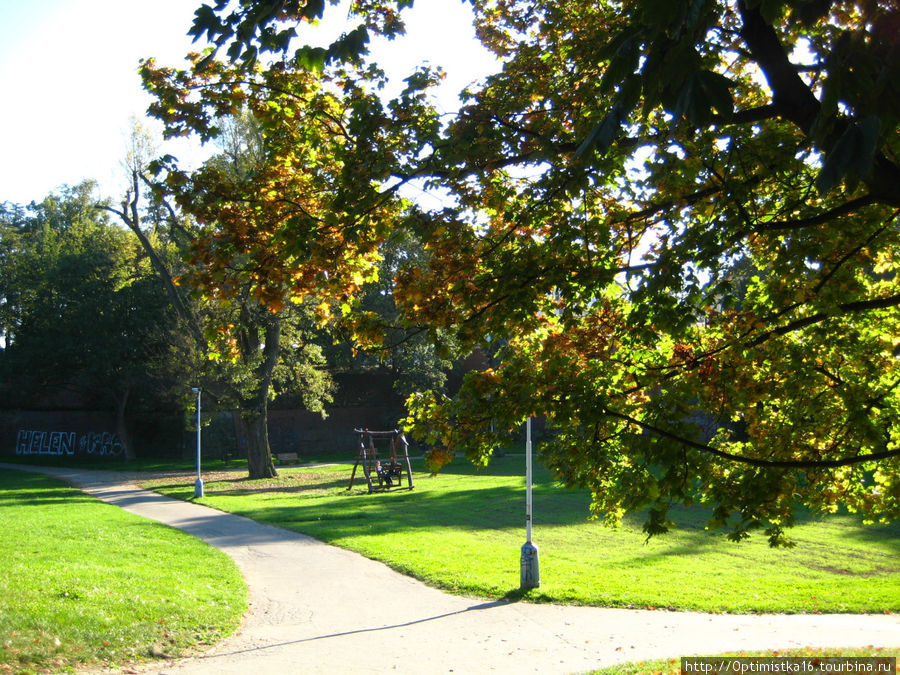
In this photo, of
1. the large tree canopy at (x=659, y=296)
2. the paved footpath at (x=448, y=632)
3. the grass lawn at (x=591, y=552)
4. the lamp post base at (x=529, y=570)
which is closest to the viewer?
the large tree canopy at (x=659, y=296)

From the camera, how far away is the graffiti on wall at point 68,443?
42.6m

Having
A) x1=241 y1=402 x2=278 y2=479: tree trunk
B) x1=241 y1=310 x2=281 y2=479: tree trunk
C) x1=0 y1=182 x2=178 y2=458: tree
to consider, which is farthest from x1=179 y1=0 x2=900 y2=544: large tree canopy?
x1=0 y1=182 x2=178 y2=458: tree

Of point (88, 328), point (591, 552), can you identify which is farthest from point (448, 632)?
point (88, 328)

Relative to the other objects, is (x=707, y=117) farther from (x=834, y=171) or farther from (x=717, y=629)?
(x=717, y=629)

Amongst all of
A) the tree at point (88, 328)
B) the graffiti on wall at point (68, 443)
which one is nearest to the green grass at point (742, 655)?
the tree at point (88, 328)

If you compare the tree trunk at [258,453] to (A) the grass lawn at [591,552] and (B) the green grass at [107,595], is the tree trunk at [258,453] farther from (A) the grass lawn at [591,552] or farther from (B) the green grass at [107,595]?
(B) the green grass at [107,595]

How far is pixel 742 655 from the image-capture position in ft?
22.4

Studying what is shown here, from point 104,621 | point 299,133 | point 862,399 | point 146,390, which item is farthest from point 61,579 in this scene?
point 146,390

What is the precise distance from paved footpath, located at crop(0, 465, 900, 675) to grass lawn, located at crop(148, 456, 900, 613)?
0.76 meters

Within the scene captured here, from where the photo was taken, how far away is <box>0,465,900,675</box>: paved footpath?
7.25 metres

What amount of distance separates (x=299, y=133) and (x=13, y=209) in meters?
71.4

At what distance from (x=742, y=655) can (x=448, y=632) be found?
3061mm

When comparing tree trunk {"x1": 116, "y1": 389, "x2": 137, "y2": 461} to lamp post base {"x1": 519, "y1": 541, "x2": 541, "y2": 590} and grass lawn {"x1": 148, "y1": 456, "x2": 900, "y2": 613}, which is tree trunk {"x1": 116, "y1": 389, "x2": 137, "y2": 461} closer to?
grass lawn {"x1": 148, "y1": 456, "x2": 900, "y2": 613}

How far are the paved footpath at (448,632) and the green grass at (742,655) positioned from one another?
34cm
